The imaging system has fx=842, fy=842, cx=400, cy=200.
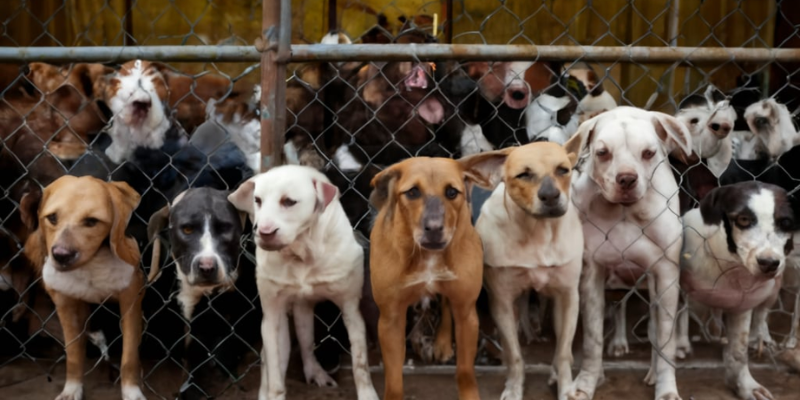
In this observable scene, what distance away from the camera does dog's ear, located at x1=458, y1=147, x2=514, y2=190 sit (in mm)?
2594

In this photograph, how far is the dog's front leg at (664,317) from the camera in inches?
112

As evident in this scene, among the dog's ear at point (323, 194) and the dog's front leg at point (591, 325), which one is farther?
the dog's front leg at point (591, 325)

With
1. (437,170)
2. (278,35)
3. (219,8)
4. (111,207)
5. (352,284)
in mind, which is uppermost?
(219,8)

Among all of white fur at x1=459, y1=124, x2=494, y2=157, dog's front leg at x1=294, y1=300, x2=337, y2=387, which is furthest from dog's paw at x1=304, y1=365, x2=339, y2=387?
white fur at x1=459, y1=124, x2=494, y2=157

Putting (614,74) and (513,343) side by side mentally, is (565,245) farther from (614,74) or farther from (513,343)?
(614,74)

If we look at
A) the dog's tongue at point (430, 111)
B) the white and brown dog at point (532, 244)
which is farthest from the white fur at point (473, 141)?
the white and brown dog at point (532, 244)

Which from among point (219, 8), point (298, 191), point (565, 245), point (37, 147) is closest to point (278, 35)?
point (298, 191)

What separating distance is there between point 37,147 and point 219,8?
8.52ft

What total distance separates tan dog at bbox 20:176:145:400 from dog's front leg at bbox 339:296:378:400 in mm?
735

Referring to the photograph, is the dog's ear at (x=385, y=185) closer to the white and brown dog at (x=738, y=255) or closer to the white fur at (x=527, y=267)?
the white fur at (x=527, y=267)

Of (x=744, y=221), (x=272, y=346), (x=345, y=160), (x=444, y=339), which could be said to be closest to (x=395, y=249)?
(x=272, y=346)

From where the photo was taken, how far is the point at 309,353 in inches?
120

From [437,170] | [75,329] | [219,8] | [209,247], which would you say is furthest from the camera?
[219,8]

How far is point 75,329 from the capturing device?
292cm
